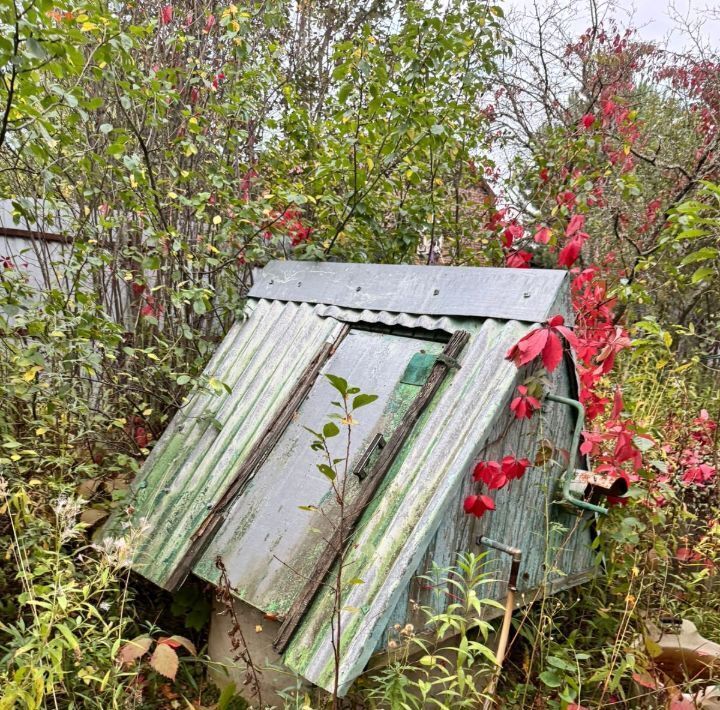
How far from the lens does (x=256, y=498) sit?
9.27 ft

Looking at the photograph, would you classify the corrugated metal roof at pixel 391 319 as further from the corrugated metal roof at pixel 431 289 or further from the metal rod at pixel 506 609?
the metal rod at pixel 506 609

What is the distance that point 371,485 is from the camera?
2.41 m

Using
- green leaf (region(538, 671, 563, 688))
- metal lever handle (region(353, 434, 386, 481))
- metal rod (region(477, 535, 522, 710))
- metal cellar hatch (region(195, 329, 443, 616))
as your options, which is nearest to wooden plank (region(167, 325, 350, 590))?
metal cellar hatch (region(195, 329, 443, 616))

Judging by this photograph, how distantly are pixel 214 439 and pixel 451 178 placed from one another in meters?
Answer: 4.17

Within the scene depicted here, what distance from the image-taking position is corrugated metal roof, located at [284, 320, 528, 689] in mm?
2035

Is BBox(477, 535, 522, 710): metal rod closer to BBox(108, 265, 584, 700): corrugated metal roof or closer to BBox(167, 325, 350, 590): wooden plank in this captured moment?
BBox(108, 265, 584, 700): corrugated metal roof

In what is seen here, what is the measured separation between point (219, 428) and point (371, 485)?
1.30 m

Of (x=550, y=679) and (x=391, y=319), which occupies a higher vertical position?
(x=391, y=319)

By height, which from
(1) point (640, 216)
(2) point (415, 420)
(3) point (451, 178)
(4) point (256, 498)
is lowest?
(4) point (256, 498)

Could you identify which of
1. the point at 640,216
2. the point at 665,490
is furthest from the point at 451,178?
the point at 665,490

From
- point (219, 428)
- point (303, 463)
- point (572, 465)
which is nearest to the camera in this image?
point (572, 465)

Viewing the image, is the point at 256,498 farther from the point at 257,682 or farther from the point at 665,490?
the point at 665,490

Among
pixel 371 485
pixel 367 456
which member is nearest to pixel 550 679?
pixel 371 485

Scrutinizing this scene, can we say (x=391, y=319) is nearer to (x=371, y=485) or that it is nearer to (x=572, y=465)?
(x=371, y=485)
